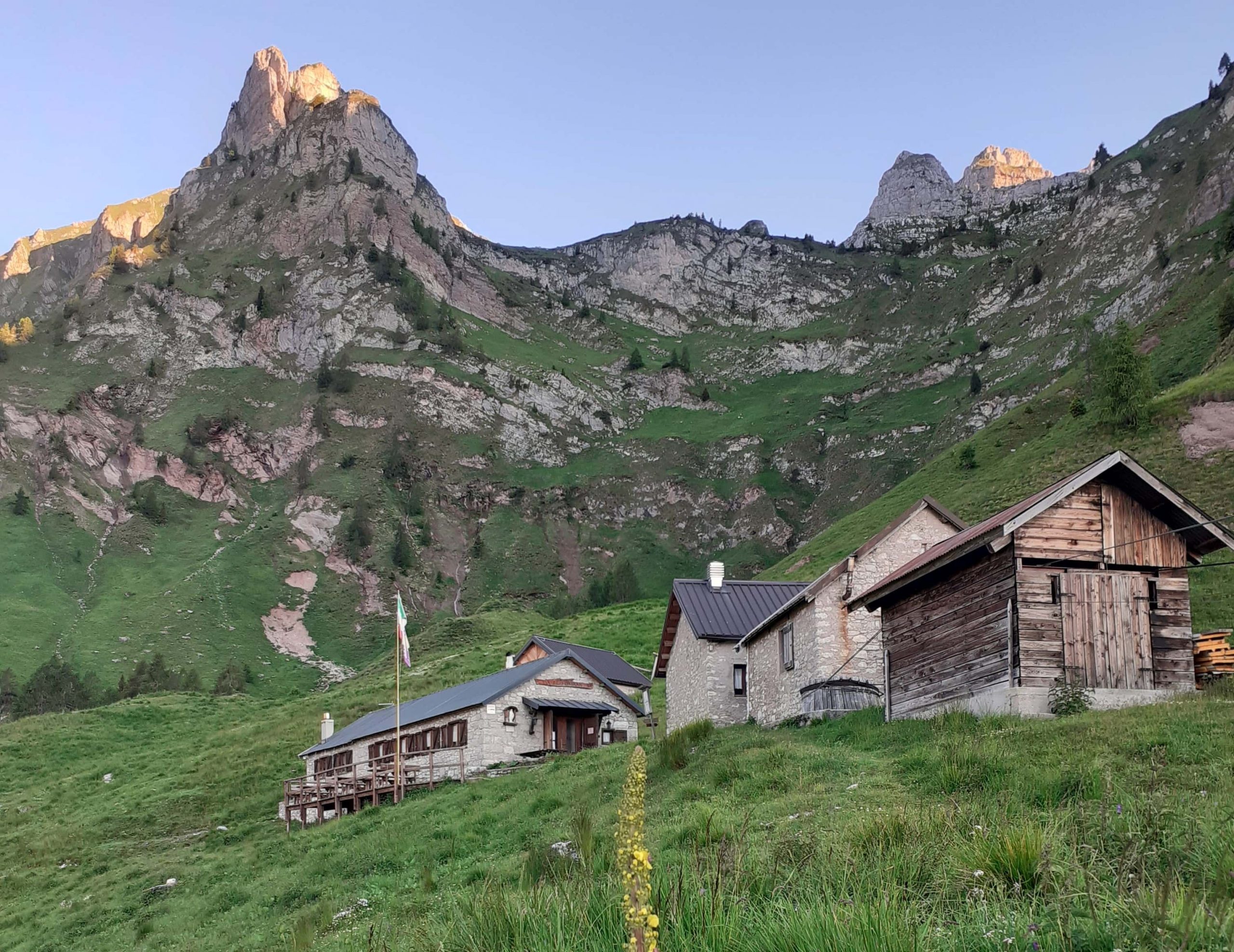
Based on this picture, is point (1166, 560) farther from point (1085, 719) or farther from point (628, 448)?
point (628, 448)

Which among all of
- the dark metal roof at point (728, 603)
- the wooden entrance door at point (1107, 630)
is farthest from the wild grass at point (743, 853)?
the dark metal roof at point (728, 603)

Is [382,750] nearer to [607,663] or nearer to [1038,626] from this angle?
[607,663]

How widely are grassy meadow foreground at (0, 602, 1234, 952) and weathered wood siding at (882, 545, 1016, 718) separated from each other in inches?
89.1

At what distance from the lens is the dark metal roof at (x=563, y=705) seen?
149 ft

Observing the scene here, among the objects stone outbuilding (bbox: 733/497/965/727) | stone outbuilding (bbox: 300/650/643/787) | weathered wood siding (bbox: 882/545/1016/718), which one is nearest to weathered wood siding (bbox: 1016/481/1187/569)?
weathered wood siding (bbox: 882/545/1016/718)

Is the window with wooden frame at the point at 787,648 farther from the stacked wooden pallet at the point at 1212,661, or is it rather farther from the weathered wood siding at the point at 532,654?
the weathered wood siding at the point at 532,654

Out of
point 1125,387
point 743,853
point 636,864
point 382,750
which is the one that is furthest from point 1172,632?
point 1125,387

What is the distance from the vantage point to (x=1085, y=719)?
64.6ft

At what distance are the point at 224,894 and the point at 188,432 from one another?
14427cm

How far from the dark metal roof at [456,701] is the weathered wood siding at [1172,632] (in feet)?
93.2

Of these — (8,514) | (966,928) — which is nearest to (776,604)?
(966,928)

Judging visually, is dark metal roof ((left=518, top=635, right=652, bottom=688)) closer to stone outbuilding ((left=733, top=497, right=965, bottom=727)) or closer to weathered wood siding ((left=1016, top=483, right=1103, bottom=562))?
stone outbuilding ((left=733, top=497, right=965, bottom=727))

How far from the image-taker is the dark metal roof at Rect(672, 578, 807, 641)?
4078cm

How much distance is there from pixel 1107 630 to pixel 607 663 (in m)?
36.3
